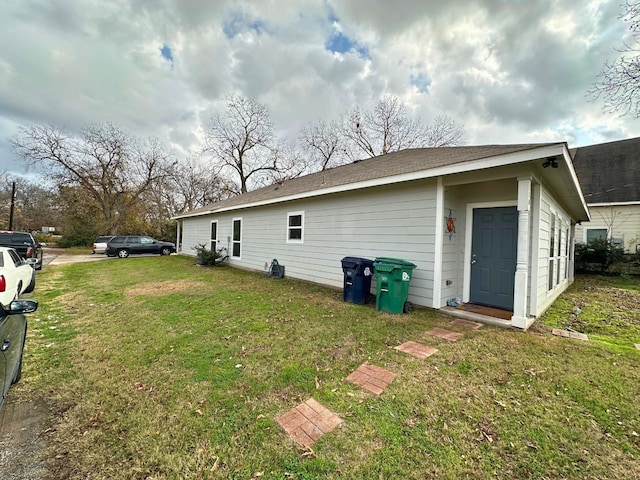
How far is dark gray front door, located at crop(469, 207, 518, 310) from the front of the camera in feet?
16.9

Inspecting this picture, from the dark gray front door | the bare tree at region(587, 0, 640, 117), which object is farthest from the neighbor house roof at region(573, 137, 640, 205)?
the dark gray front door

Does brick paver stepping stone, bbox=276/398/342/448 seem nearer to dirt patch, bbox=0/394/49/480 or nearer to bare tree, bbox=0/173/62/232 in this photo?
dirt patch, bbox=0/394/49/480

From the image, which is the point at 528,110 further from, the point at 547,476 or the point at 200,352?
the point at 200,352

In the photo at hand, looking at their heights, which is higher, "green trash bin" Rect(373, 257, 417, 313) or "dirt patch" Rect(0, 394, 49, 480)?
"green trash bin" Rect(373, 257, 417, 313)

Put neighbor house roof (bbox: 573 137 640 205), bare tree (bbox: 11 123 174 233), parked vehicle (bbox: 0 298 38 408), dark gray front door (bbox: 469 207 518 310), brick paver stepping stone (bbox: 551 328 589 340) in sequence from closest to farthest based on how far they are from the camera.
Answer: parked vehicle (bbox: 0 298 38 408) < brick paver stepping stone (bbox: 551 328 589 340) < dark gray front door (bbox: 469 207 518 310) < neighbor house roof (bbox: 573 137 640 205) < bare tree (bbox: 11 123 174 233)

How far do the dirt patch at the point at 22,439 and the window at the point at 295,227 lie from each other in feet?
22.0

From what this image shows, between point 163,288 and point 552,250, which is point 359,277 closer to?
point 552,250

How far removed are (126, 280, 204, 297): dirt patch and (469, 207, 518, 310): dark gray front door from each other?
23.5ft

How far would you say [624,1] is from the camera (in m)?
5.56

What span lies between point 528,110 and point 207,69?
48.0 ft

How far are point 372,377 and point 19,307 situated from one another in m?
3.43

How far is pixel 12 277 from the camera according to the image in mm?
5336

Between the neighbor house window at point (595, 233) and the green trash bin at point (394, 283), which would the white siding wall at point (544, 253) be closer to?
the green trash bin at point (394, 283)

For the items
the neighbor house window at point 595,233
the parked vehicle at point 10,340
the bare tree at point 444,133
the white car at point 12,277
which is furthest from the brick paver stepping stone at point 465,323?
the bare tree at point 444,133
